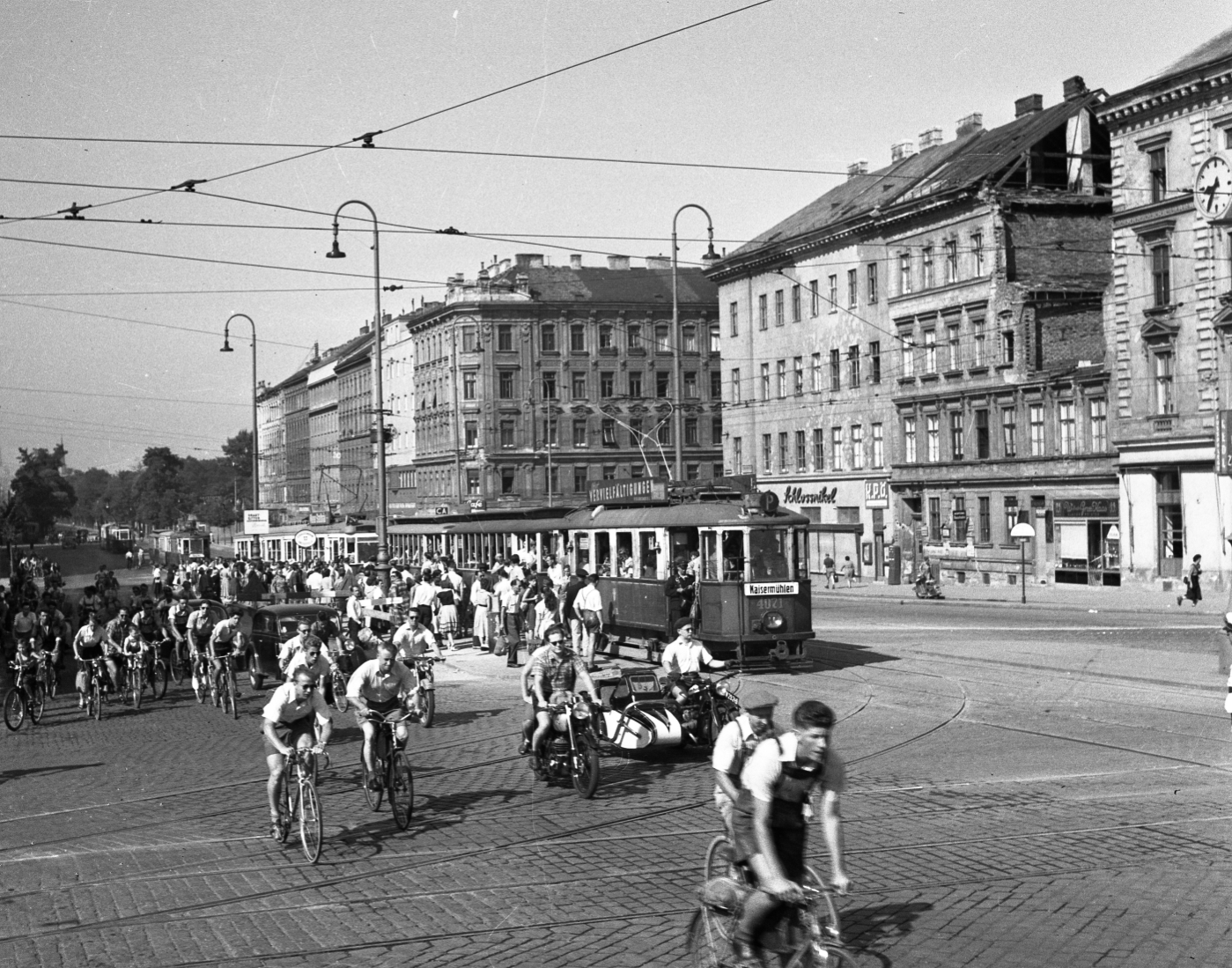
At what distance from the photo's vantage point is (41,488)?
151500 mm

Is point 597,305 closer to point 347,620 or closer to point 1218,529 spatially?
point 1218,529

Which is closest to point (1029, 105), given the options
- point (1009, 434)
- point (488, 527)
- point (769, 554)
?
point (1009, 434)

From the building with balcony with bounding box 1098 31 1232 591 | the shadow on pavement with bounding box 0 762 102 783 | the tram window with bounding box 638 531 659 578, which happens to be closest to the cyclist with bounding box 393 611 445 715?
the shadow on pavement with bounding box 0 762 102 783

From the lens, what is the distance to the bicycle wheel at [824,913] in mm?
7805

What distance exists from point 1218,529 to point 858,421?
22894 millimetres

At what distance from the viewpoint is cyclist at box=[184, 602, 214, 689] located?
2709 centimetres

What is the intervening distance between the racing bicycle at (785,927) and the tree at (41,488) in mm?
117839

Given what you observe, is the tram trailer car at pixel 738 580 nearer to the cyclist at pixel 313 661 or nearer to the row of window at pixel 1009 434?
the cyclist at pixel 313 661

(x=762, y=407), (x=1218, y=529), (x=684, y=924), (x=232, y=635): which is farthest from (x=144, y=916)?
(x=762, y=407)

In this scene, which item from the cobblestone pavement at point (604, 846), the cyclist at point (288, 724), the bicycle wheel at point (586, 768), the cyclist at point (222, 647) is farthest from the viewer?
the cyclist at point (222, 647)

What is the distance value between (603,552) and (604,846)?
20.3 m

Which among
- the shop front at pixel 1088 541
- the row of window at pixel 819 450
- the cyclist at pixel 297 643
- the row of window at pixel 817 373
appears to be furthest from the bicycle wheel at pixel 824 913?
the row of window at pixel 817 373

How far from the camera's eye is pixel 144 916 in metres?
10.9

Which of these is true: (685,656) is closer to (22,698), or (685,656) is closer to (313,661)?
(313,661)
